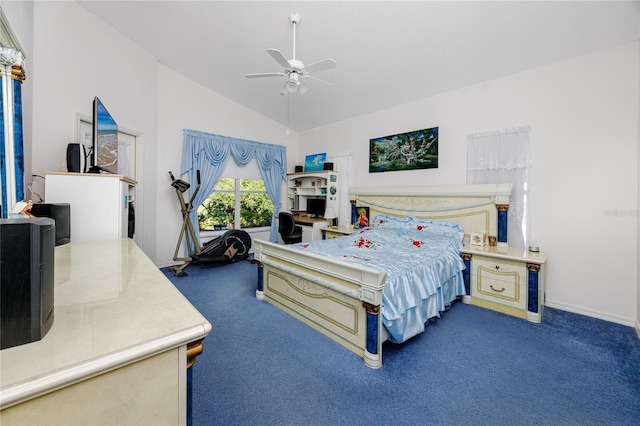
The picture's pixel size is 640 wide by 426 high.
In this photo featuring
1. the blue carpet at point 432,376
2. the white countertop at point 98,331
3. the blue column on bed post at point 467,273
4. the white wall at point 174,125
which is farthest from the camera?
the white wall at point 174,125

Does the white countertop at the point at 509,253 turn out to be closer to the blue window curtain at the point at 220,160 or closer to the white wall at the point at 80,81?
the blue window curtain at the point at 220,160

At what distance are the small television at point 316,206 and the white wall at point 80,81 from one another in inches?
119

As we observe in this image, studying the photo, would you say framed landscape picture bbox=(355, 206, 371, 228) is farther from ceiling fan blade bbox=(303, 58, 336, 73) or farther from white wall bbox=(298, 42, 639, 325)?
ceiling fan blade bbox=(303, 58, 336, 73)

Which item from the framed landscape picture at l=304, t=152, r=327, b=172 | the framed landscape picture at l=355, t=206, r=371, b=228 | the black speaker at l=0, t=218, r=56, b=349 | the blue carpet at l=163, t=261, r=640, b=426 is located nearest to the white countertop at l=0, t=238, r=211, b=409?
the black speaker at l=0, t=218, r=56, b=349

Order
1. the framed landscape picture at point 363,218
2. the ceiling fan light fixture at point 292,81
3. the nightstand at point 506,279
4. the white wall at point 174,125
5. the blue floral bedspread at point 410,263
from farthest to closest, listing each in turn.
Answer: the framed landscape picture at point 363,218, the white wall at point 174,125, the nightstand at point 506,279, the ceiling fan light fixture at point 292,81, the blue floral bedspread at point 410,263

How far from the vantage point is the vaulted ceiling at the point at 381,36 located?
247cm

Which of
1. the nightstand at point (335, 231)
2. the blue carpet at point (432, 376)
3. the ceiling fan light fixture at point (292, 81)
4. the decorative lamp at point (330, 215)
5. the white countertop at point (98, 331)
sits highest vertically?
the ceiling fan light fixture at point (292, 81)

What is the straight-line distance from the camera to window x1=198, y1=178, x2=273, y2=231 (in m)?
5.18

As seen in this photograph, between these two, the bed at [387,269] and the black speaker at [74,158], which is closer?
the bed at [387,269]

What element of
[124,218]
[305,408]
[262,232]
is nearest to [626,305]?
[305,408]

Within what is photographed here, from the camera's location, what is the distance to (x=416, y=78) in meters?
3.65

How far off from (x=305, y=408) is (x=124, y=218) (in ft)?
6.96

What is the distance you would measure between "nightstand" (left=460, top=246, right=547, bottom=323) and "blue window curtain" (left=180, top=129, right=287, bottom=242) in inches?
156

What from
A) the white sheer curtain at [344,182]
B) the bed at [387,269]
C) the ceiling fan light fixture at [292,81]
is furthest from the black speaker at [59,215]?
the white sheer curtain at [344,182]
